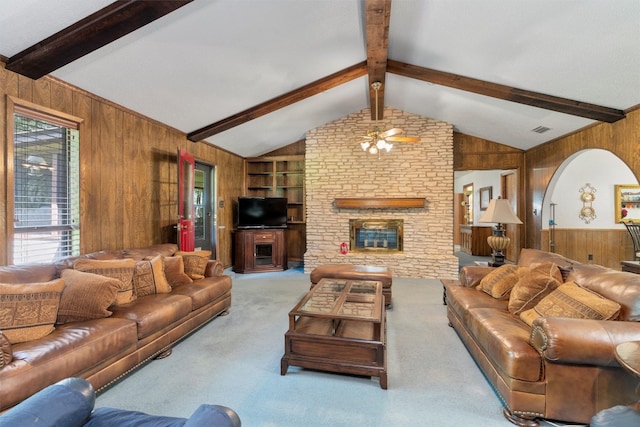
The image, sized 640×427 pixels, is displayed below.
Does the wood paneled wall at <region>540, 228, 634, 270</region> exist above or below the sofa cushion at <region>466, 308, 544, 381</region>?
above

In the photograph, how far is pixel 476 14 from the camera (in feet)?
8.95

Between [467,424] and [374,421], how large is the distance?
0.55 m

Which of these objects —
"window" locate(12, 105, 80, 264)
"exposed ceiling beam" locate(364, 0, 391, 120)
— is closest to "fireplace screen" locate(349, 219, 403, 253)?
"exposed ceiling beam" locate(364, 0, 391, 120)

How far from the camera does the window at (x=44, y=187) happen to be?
8.46ft

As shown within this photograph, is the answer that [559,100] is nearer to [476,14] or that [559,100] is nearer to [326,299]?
[476,14]

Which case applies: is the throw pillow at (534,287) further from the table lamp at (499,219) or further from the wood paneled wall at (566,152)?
the wood paneled wall at (566,152)

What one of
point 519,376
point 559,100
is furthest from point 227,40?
point 559,100

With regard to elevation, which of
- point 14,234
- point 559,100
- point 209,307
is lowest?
point 209,307

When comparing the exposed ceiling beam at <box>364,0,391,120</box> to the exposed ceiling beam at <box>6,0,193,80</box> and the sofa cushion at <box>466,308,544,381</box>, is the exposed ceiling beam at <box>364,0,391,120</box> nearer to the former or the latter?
the exposed ceiling beam at <box>6,0,193,80</box>

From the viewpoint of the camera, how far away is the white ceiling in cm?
244

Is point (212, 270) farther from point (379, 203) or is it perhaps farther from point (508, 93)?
point (508, 93)

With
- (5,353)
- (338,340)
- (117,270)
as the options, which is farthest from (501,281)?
(5,353)

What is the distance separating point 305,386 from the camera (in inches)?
83.0

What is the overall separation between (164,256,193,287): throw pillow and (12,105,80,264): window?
35.1 inches
